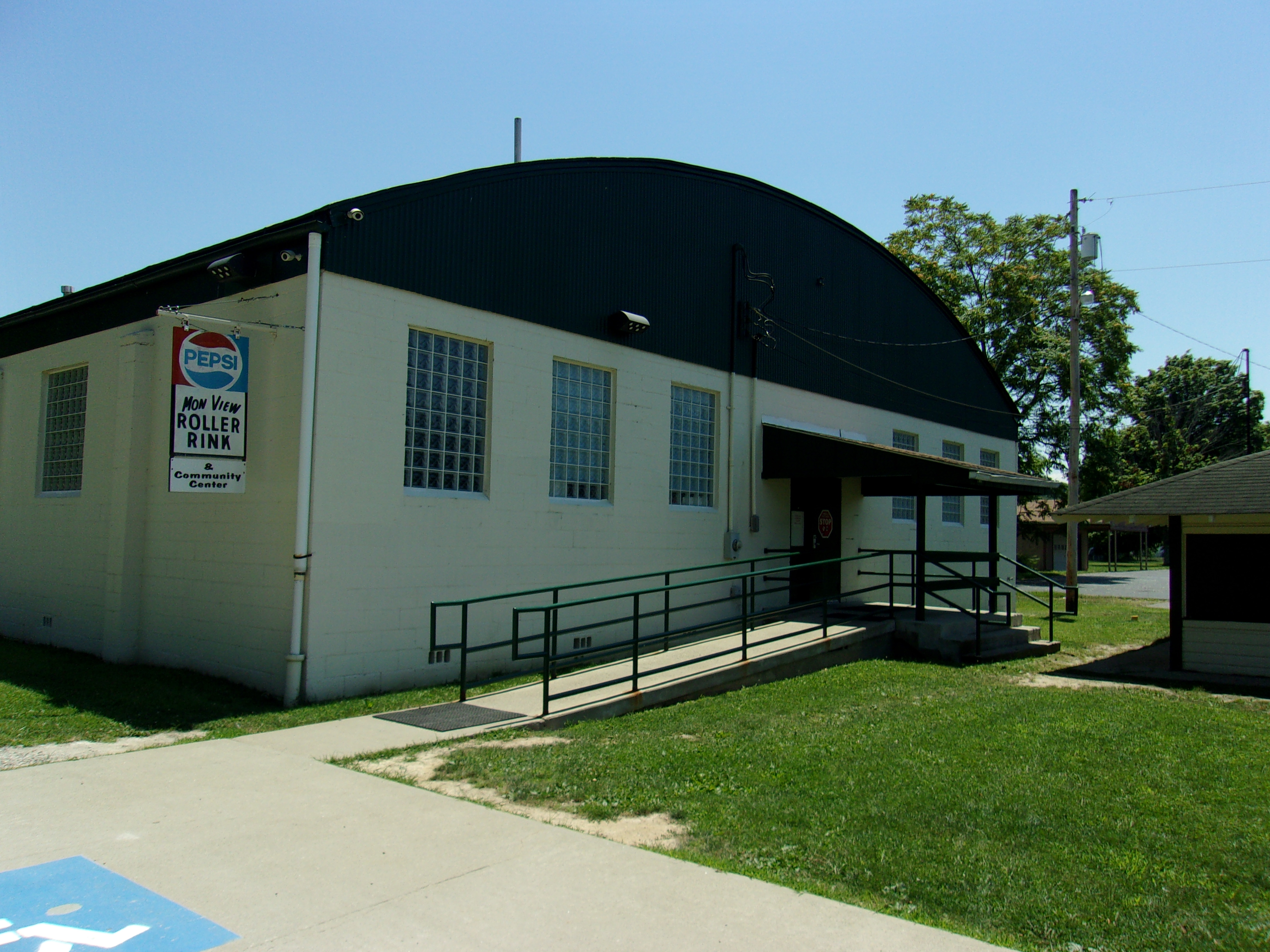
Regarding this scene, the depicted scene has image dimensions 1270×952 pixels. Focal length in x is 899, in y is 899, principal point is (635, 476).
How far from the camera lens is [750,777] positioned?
6531 millimetres

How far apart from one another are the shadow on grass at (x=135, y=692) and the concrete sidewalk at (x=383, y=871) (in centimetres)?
201

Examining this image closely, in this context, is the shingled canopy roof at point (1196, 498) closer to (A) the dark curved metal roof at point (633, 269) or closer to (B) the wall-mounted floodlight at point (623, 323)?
(A) the dark curved metal roof at point (633, 269)

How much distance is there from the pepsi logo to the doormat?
164 inches

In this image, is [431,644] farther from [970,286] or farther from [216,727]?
[970,286]

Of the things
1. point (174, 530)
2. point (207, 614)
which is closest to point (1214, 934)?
point (207, 614)

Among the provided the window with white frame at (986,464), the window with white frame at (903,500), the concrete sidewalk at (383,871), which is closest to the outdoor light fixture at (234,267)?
the concrete sidewalk at (383,871)

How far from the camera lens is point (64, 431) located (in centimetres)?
1406

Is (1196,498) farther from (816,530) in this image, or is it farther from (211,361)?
(211,361)

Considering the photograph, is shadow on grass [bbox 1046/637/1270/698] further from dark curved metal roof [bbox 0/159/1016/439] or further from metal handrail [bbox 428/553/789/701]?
dark curved metal roof [bbox 0/159/1016/439]

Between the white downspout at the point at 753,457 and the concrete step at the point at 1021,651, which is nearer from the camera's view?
the concrete step at the point at 1021,651

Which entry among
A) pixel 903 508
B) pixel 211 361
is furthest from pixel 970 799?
pixel 903 508

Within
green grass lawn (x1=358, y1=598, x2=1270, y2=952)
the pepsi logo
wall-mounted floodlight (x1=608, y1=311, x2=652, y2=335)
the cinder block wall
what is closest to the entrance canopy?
the cinder block wall

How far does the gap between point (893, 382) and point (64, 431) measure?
16436mm

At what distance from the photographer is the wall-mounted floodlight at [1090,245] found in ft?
76.1
